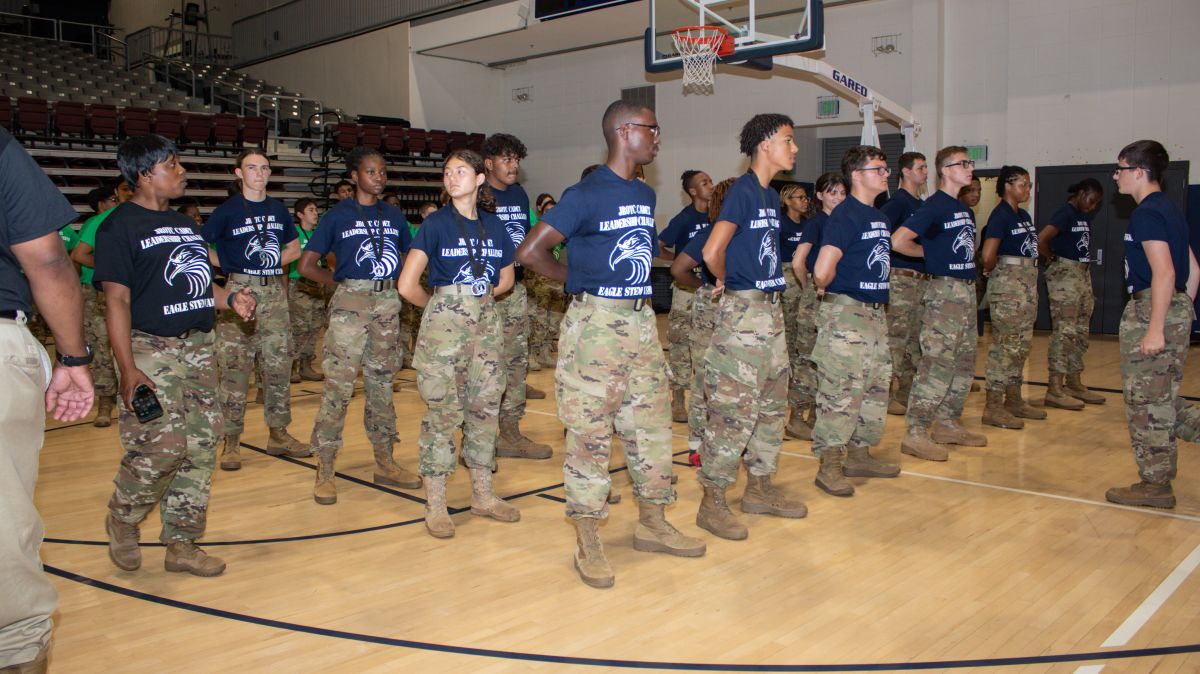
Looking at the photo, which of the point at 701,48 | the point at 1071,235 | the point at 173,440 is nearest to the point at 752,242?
the point at 173,440

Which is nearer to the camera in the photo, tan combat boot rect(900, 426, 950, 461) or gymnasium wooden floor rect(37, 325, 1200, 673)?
gymnasium wooden floor rect(37, 325, 1200, 673)

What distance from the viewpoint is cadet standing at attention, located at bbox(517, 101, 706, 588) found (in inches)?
153

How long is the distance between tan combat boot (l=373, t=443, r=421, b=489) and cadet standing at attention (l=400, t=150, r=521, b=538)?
898 millimetres

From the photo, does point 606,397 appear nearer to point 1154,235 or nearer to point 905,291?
point 1154,235

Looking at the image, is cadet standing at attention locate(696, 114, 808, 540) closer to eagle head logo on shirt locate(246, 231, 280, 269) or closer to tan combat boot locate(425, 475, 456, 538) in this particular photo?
tan combat boot locate(425, 475, 456, 538)

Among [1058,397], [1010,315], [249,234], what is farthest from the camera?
[1058,397]

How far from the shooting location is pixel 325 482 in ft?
17.4

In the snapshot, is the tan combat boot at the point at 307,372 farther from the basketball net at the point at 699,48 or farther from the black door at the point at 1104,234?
the black door at the point at 1104,234

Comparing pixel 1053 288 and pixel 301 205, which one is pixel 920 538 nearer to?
pixel 1053 288

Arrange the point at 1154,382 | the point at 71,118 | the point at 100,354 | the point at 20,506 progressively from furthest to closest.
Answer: the point at 71,118, the point at 100,354, the point at 1154,382, the point at 20,506

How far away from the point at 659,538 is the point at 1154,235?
9.79ft

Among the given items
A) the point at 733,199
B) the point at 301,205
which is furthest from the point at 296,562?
the point at 301,205

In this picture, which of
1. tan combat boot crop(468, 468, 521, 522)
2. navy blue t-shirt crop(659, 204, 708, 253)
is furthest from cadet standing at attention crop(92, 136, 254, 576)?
navy blue t-shirt crop(659, 204, 708, 253)

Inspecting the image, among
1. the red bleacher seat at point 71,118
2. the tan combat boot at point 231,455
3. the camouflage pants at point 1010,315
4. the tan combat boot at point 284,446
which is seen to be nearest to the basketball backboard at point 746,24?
the camouflage pants at point 1010,315
